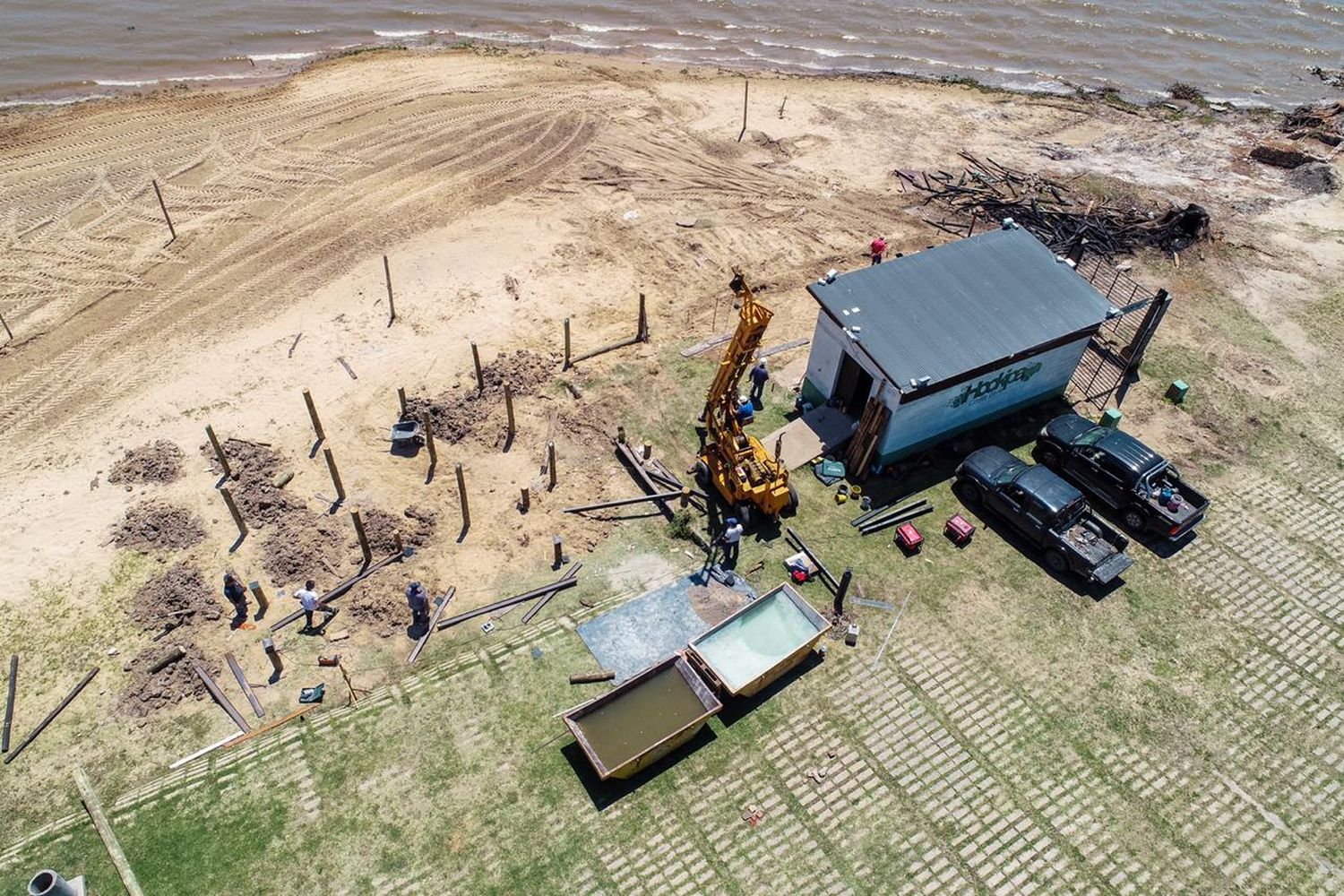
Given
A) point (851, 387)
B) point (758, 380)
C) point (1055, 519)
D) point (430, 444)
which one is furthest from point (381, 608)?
point (1055, 519)

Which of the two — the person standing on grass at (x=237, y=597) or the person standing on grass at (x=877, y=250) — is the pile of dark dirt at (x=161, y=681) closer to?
the person standing on grass at (x=237, y=597)

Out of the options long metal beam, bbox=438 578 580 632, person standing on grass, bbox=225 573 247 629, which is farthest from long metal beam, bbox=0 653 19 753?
long metal beam, bbox=438 578 580 632

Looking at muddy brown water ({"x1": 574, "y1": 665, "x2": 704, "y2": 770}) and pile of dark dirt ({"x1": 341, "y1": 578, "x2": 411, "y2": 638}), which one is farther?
pile of dark dirt ({"x1": 341, "y1": 578, "x2": 411, "y2": 638})

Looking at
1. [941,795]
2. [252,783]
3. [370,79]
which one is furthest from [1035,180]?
[252,783]

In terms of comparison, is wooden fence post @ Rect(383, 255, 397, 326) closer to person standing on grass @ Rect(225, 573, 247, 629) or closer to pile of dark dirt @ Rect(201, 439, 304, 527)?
pile of dark dirt @ Rect(201, 439, 304, 527)

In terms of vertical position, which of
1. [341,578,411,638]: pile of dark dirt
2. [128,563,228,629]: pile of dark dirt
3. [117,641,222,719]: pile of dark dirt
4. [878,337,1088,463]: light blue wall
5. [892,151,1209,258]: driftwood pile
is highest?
[892,151,1209,258]: driftwood pile

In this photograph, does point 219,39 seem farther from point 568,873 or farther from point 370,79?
point 568,873

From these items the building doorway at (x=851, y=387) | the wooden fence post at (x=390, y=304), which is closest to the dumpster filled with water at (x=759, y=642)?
the building doorway at (x=851, y=387)
